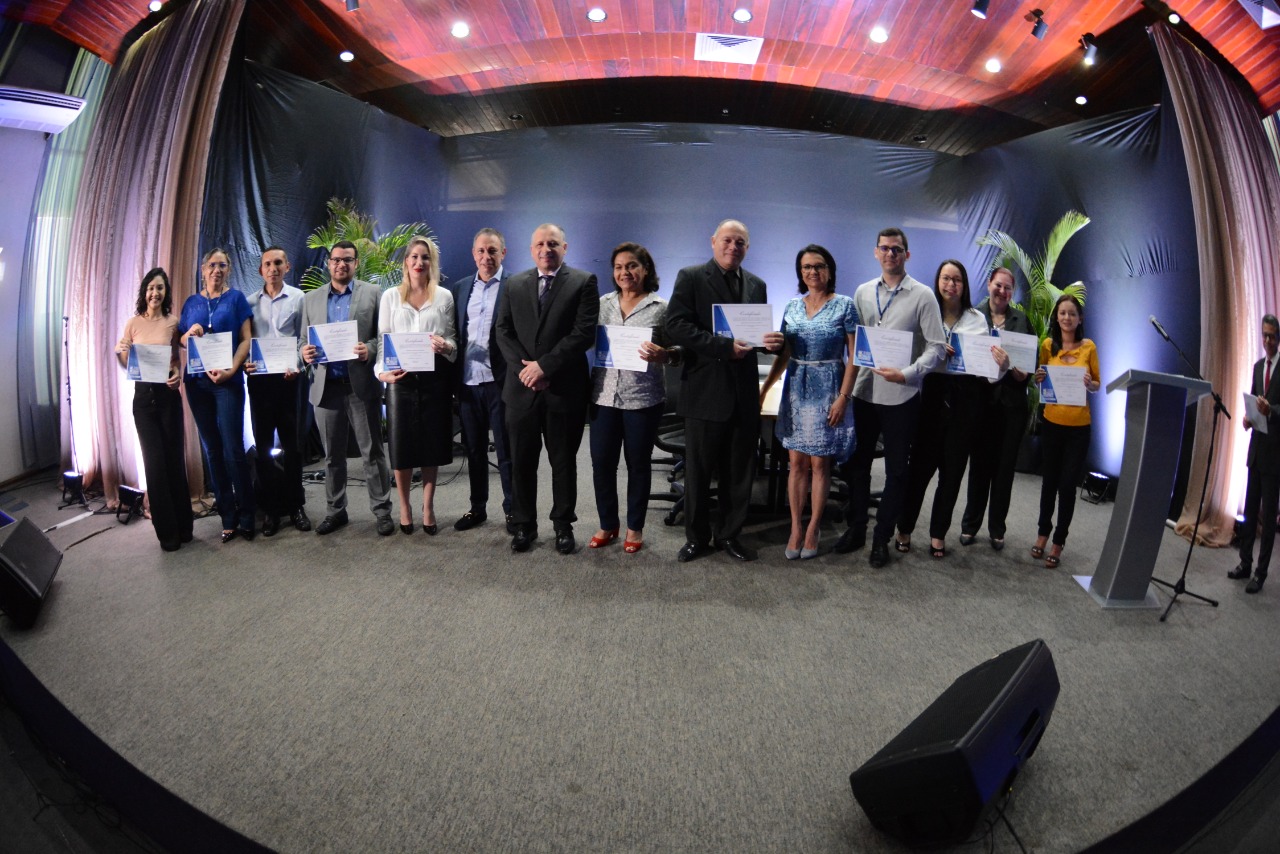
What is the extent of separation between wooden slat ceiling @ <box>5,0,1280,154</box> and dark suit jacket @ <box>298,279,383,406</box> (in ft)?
9.01

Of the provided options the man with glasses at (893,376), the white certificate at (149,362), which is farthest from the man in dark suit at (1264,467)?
the white certificate at (149,362)

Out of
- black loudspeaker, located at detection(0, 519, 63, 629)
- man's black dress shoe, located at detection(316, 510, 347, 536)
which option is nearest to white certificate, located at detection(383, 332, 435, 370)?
man's black dress shoe, located at detection(316, 510, 347, 536)

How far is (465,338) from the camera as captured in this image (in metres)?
3.71

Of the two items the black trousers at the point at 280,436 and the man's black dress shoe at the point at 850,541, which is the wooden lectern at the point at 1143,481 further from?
the black trousers at the point at 280,436

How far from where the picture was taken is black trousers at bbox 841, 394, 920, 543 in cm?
324

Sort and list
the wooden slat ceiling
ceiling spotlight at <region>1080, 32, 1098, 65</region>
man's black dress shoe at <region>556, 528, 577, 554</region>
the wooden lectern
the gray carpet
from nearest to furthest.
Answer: the gray carpet, the wooden lectern, man's black dress shoe at <region>556, 528, 577, 554</region>, ceiling spotlight at <region>1080, 32, 1098, 65</region>, the wooden slat ceiling

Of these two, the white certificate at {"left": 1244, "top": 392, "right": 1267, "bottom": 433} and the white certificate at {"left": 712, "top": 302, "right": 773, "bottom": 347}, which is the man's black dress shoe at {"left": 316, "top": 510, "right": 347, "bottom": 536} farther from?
the white certificate at {"left": 1244, "top": 392, "right": 1267, "bottom": 433}

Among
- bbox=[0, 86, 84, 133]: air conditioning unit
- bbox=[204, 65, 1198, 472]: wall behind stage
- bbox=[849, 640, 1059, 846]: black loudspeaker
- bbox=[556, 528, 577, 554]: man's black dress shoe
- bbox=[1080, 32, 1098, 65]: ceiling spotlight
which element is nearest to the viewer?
bbox=[849, 640, 1059, 846]: black loudspeaker

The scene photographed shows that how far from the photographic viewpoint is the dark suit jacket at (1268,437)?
3.00 meters

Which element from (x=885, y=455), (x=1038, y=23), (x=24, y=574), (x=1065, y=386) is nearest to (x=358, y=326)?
(x=24, y=574)

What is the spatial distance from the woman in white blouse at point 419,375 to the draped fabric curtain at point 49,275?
135 cm

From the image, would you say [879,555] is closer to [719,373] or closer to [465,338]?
[719,373]

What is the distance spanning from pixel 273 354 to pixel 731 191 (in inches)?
221

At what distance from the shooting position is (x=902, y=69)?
227 inches
